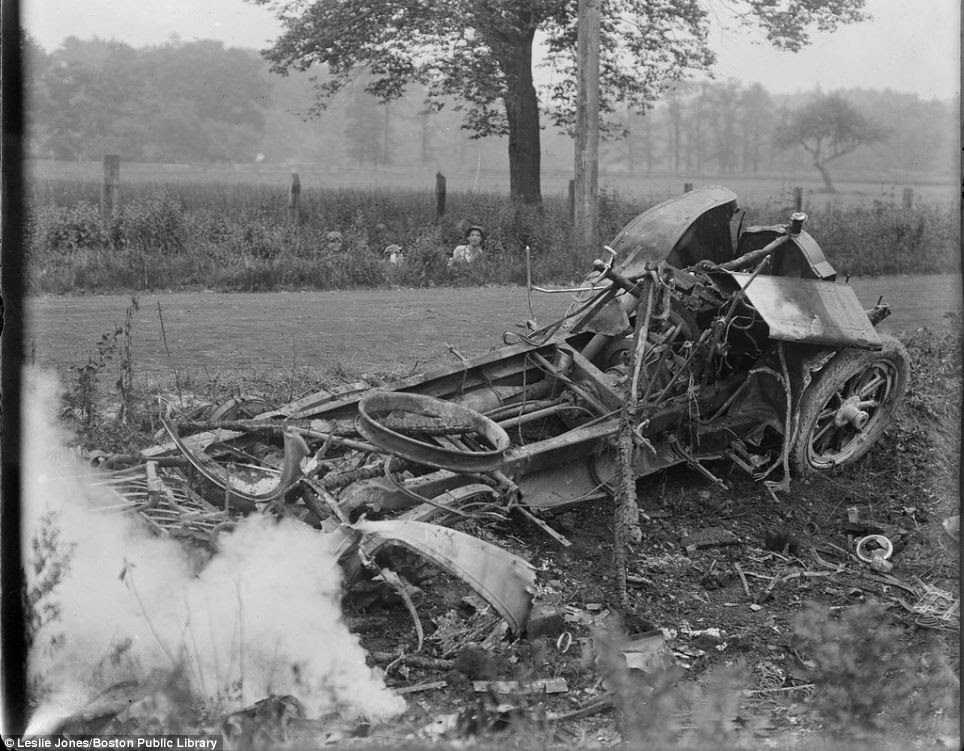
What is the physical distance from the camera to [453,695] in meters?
3.47

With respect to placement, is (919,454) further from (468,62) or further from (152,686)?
(468,62)

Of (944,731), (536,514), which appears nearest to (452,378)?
(536,514)

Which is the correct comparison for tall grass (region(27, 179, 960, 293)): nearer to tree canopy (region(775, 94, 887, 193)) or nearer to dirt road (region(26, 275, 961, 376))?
dirt road (region(26, 275, 961, 376))

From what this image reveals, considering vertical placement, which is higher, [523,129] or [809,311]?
[523,129]

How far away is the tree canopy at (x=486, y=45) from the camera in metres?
9.88

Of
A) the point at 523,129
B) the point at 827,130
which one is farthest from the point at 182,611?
the point at 523,129

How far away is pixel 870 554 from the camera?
16.7ft

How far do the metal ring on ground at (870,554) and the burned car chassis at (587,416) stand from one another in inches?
20.1

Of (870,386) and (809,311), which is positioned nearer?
(809,311)

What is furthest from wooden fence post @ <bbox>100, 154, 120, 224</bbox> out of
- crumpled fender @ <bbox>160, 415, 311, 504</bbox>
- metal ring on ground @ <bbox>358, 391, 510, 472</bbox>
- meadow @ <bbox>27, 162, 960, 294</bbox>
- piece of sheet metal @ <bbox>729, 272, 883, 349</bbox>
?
piece of sheet metal @ <bbox>729, 272, 883, 349</bbox>

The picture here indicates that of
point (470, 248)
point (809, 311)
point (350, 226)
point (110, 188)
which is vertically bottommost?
point (809, 311)

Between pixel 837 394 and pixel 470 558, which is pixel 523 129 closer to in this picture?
pixel 837 394

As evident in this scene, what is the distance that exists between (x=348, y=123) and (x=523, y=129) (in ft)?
8.95

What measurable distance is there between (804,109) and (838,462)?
17.0 ft
